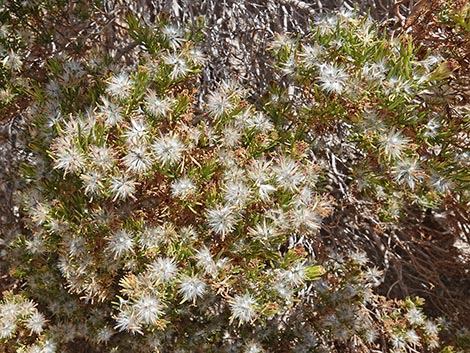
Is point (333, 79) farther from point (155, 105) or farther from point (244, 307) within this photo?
point (244, 307)

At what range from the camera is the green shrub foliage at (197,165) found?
6.26 ft

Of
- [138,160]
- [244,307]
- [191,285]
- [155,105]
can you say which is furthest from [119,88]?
[244,307]

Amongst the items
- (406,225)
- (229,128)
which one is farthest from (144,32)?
(406,225)

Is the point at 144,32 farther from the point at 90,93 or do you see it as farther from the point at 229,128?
the point at 229,128

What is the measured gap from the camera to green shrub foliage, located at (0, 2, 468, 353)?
1.91 metres

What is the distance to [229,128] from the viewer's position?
2082 mm

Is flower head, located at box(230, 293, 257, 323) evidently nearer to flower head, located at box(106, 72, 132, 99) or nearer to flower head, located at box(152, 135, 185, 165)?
flower head, located at box(152, 135, 185, 165)

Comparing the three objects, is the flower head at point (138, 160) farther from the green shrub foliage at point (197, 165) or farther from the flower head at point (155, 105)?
the flower head at point (155, 105)

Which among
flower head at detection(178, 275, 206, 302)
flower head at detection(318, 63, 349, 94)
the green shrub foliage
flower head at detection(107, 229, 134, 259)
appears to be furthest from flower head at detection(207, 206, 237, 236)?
flower head at detection(318, 63, 349, 94)

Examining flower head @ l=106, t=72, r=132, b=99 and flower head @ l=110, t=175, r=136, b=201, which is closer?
flower head @ l=110, t=175, r=136, b=201

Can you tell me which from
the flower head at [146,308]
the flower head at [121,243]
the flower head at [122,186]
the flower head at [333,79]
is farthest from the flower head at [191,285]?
the flower head at [333,79]

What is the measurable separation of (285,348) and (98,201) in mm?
1215

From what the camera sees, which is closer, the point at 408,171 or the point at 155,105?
the point at 408,171

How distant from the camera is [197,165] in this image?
2010mm
